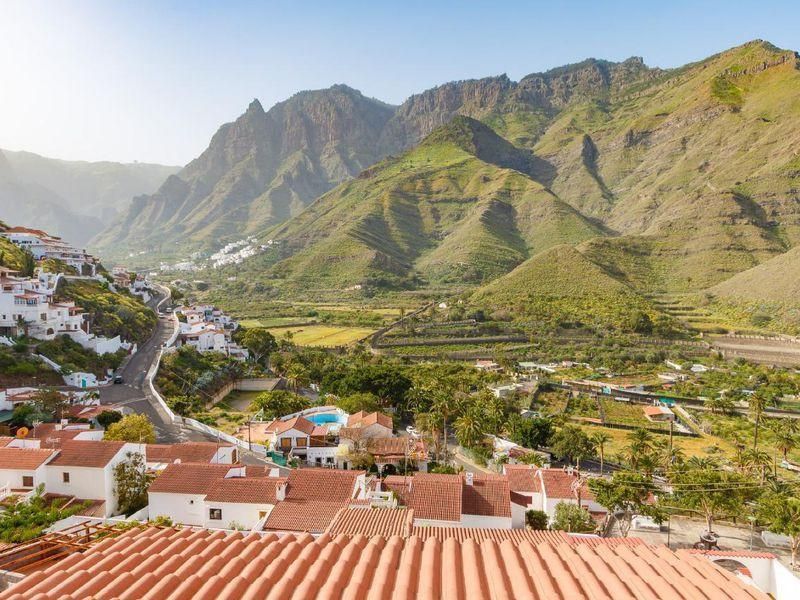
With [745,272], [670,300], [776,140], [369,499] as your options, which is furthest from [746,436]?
[776,140]

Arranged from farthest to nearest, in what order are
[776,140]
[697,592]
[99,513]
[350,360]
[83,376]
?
[776,140]
[350,360]
[83,376]
[99,513]
[697,592]

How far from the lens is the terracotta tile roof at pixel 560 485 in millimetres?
23047

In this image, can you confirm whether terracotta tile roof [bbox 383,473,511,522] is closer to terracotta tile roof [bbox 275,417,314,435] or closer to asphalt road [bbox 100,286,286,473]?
asphalt road [bbox 100,286,286,473]

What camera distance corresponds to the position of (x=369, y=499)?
1880cm

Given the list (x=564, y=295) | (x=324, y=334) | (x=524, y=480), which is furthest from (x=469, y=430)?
(x=564, y=295)

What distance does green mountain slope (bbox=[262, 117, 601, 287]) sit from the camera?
130 meters

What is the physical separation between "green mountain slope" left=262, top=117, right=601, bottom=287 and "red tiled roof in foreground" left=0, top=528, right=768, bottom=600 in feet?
380

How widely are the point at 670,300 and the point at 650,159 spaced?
124 m

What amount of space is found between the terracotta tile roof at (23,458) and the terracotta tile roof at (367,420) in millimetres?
18246

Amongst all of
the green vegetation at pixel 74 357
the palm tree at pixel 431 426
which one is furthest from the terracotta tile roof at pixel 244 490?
the green vegetation at pixel 74 357

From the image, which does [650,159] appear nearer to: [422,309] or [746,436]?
[422,309]

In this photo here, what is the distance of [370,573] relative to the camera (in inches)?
178

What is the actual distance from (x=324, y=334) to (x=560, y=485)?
192ft

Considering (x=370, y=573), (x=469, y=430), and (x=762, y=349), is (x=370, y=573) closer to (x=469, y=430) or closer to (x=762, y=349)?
(x=469, y=430)
